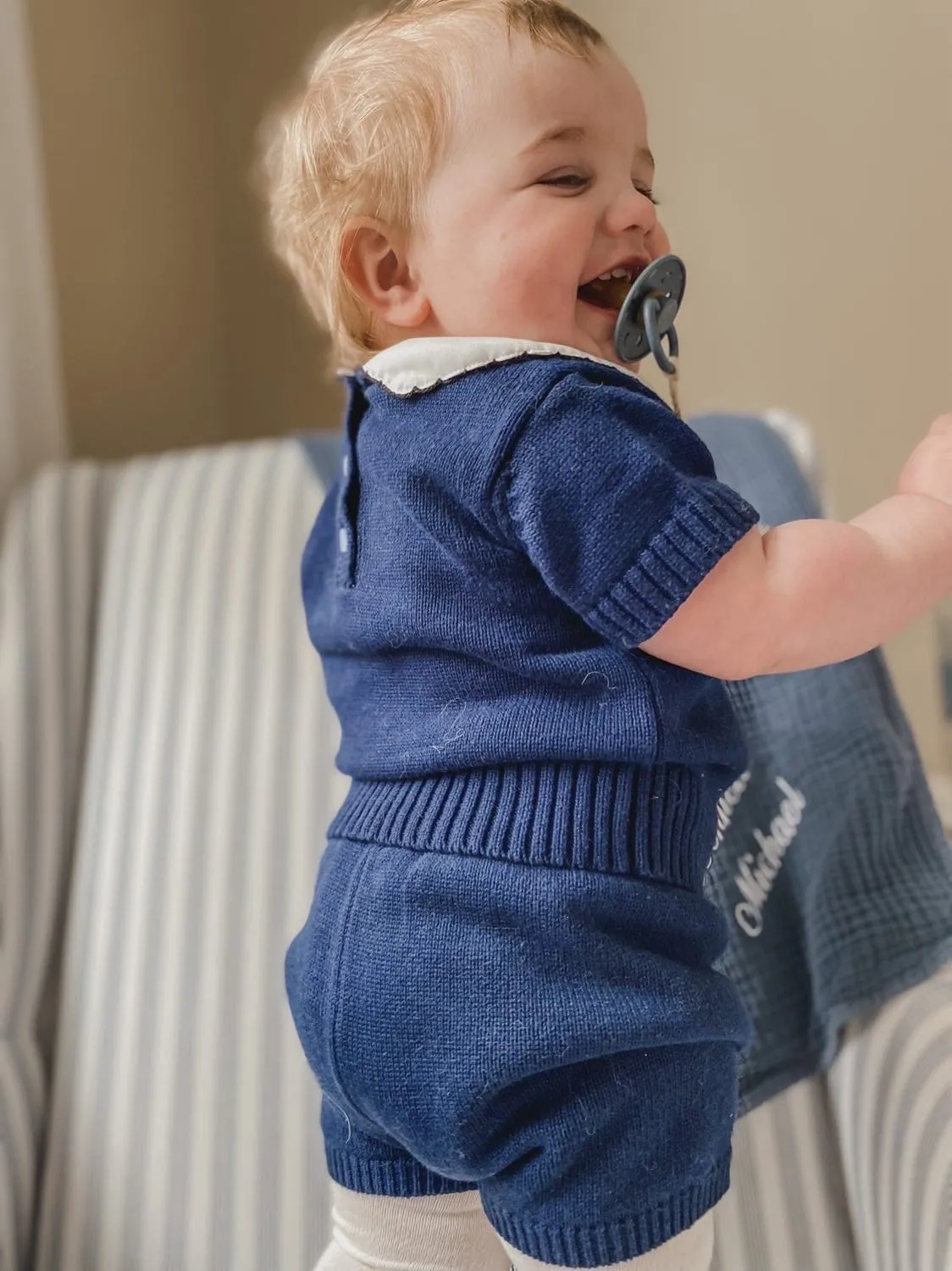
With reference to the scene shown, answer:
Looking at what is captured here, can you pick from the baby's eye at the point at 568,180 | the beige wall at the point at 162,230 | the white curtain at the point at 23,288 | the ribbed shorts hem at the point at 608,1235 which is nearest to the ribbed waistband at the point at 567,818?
the ribbed shorts hem at the point at 608,1235

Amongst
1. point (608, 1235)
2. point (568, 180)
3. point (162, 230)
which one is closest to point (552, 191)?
point (568, 180)

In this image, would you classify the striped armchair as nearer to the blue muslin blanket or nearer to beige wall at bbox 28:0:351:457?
the blue muslin blanket

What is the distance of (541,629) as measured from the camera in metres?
0.52

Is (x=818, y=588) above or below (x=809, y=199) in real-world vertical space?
below

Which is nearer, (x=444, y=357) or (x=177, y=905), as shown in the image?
(x=444, y=357)

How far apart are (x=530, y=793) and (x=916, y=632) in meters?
0.23

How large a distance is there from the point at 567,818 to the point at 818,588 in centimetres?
14

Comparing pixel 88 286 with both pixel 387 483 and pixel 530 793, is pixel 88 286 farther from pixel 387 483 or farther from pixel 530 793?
pixel 530 793

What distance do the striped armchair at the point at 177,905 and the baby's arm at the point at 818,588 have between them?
33 centimetres

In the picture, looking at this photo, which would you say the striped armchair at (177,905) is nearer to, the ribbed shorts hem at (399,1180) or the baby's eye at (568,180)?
the ribbed shorts hem at (399,1180)

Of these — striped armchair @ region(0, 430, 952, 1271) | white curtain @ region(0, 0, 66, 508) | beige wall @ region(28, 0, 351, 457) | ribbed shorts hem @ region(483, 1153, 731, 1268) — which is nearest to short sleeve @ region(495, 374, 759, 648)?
ribbed shorts hem @ region(483, 1153, 731, 1268)

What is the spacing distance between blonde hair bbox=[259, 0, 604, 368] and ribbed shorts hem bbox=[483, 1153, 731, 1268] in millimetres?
418

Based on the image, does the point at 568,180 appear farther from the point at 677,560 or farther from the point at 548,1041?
the point at 548,1041

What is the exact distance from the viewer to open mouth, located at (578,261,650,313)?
474 mm
